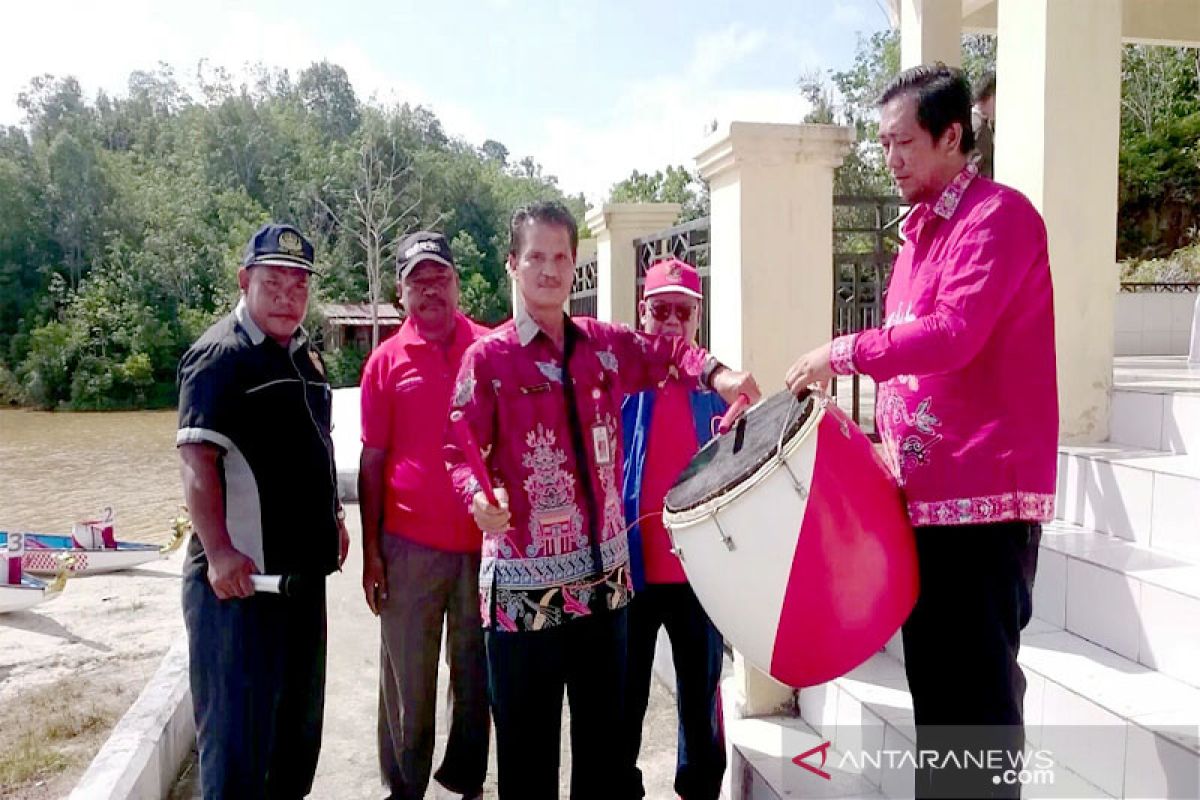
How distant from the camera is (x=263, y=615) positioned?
254 cm

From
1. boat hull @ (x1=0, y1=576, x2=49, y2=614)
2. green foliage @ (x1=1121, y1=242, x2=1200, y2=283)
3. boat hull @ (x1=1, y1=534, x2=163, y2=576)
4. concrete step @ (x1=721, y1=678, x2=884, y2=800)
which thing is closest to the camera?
concrete step @ (x1=721, y1=678, x2=884, y2=800)

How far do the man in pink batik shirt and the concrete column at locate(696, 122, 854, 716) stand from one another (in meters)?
1.04

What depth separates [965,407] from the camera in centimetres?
188

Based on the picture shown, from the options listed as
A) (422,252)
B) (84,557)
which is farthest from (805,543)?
(84,557)

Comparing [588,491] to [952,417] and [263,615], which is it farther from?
[263,615]

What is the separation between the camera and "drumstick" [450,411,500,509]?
2094 millimetres

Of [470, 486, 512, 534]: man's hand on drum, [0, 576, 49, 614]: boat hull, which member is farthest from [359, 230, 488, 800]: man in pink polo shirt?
[0, 576, 49, 614]: boat hull

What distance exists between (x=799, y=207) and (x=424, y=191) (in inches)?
1607

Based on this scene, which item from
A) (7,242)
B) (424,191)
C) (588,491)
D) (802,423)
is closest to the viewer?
(802,423)

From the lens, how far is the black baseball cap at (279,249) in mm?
2566

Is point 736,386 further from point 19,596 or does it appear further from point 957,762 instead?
A: point 19,596

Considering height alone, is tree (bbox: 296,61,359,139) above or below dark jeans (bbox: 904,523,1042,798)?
above

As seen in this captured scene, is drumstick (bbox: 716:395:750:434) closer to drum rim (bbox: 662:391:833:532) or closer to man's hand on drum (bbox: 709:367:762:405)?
man's hand on drum (bbox: 709:367:762:405)

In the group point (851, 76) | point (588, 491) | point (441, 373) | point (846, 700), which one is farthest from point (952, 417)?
point (851, 76)
